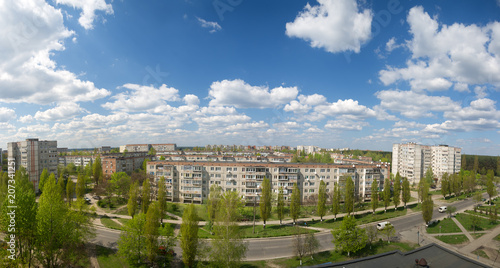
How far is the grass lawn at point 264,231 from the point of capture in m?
37.3

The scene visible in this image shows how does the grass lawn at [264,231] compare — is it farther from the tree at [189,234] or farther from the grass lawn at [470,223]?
the grass lawn at [470,223]

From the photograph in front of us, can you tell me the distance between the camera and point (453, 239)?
1483 inches

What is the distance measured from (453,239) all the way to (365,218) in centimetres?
1378

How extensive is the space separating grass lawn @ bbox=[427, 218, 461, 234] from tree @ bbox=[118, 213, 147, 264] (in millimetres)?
48055

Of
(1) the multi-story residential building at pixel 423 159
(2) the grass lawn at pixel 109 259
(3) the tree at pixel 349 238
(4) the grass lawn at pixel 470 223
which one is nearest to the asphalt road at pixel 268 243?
(2) the grass lawn at pixel 109 259

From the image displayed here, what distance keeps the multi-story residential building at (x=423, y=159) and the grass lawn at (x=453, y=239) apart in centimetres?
6235

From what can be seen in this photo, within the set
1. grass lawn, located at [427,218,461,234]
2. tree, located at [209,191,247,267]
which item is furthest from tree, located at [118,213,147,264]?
grass lawn, located at [427,218,461,234]

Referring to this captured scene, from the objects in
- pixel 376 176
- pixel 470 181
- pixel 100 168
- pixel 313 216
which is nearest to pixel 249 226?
pixel 313 216

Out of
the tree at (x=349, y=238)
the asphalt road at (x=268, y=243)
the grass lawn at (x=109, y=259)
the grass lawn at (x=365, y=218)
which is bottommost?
the grass lawn at (x=365, y=218)

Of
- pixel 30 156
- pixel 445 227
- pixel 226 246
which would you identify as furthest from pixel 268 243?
pixel 30 156

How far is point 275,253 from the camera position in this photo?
102ft

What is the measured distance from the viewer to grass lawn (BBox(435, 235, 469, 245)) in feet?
120

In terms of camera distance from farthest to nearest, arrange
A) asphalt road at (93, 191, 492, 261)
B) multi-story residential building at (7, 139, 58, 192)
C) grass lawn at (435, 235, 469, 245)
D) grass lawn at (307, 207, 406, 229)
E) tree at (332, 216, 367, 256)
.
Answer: multi-story residential building at (7, 139, 58, 192) < grass lawn at (307, 207, 406, 229) < grass lawn at (435, 235, 469, 245) < asphalt road at (93, 191, 492, 261) < tree at (332, 216, 367, 256)

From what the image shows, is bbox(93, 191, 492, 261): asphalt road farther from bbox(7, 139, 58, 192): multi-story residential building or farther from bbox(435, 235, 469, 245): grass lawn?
bbox(7, 139, 58, 192): multi-story residential building
